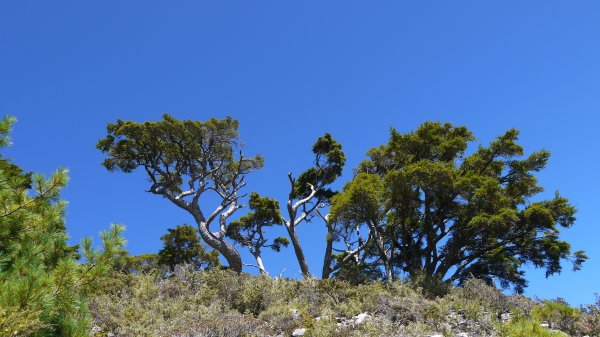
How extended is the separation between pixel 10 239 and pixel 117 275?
9.06 m

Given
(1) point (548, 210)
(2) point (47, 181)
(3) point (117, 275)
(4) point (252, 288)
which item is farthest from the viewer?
(1) point (548, 210)

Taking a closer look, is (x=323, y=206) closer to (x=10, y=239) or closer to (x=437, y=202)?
(x=437, y=202)

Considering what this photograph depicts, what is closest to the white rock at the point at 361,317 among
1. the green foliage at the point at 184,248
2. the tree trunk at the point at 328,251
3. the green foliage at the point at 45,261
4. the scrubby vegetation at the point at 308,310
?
the scrubby vegetation at the point at 308,310

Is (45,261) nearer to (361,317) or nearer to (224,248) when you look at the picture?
(361,317)

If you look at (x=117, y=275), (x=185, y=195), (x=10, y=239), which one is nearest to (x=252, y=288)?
(x=117, y=275)

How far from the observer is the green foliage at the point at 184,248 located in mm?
29562

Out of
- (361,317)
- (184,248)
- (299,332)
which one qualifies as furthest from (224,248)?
(299,332)

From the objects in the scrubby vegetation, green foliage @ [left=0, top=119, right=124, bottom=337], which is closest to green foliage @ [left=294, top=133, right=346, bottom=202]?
the scrubby vegetation

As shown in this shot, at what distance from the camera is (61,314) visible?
6535mm

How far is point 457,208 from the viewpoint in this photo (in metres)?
19.6

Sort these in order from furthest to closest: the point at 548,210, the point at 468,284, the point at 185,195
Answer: the point at 185,195 → the point at 548,210 → the point at 468,284

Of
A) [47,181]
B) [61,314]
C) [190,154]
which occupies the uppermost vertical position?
[190,154]

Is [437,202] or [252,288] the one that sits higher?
[437,202]

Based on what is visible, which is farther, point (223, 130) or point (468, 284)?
point (223, 130)
